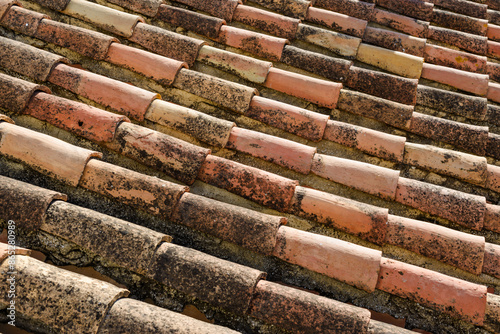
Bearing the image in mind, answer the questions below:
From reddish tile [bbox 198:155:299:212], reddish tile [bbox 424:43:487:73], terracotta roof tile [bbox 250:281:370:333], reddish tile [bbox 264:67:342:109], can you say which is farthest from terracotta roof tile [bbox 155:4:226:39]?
terracotta roof tile [bbox 250:281:370:333]

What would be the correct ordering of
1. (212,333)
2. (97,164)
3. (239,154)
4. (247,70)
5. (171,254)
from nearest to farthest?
(212,333) → (171,254) → (97,164) → (239,154) → (247,70)

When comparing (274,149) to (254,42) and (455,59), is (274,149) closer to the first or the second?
(254,42)

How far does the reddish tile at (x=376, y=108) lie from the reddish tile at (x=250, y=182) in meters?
0.95

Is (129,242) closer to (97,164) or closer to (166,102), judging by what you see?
(97,164)

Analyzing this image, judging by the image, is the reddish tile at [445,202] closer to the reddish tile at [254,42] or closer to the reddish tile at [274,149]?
the reddish tile at [274,149]

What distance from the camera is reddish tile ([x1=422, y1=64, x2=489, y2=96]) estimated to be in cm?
337

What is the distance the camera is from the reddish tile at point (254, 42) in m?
3.35

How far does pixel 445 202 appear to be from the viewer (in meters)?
2.50

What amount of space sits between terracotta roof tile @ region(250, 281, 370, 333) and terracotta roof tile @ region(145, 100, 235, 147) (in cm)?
109

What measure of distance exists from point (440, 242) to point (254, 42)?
6.90 feet

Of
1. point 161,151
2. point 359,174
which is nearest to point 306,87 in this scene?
point 359,174

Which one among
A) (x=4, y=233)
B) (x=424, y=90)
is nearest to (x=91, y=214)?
(x=4, y=233)

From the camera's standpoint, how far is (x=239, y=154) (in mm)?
2656

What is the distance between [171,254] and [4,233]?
0.91 m
